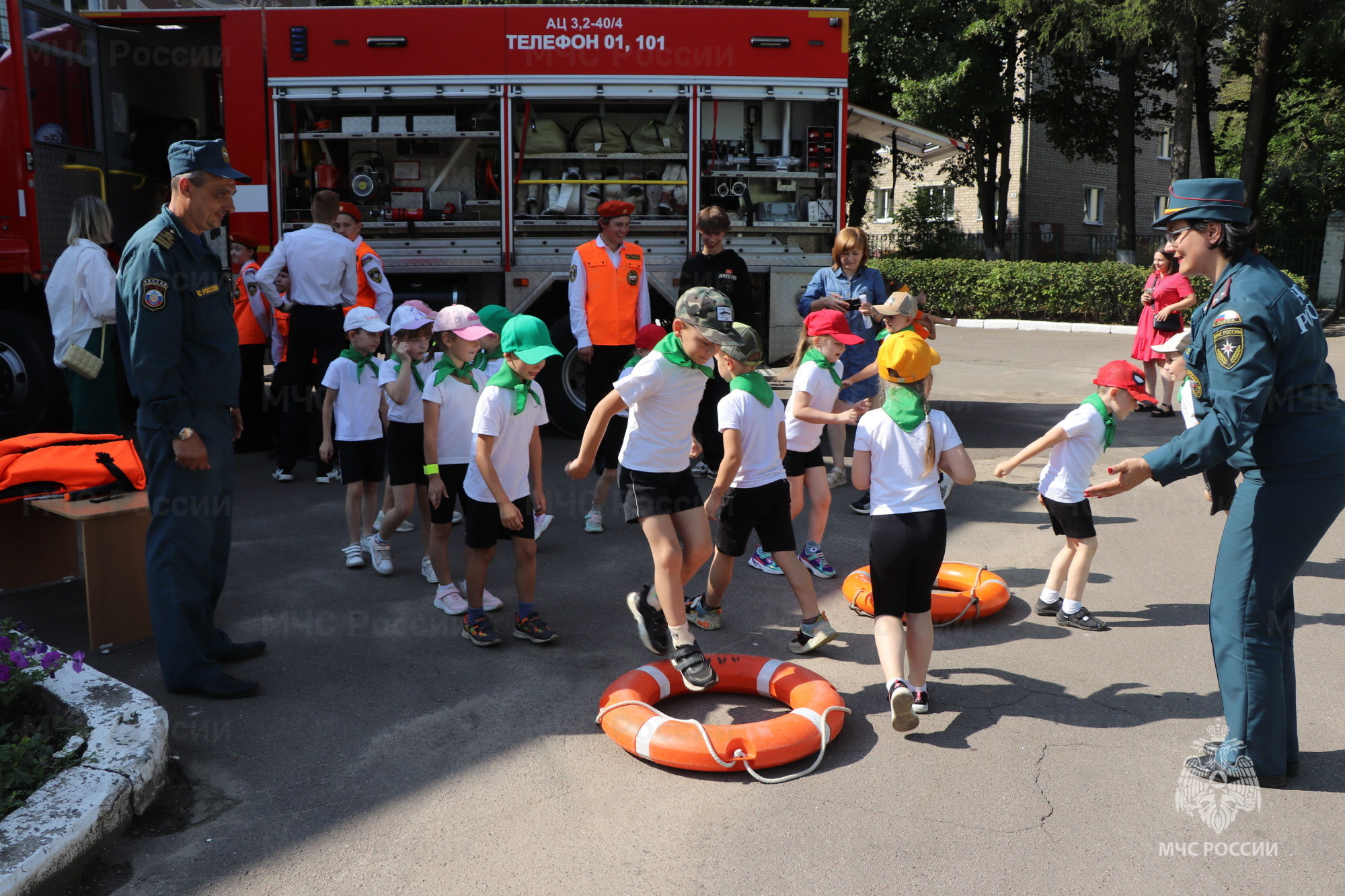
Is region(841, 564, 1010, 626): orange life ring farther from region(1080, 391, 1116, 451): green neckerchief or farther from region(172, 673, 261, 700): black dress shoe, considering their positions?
region(172, 673, 261, 700): black dress shoe

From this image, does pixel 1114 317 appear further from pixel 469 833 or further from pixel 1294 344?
pixel 469 833

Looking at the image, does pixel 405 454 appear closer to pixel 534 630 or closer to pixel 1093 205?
pixel 534 630

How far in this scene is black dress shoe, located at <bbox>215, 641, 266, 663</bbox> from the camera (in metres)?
4.72

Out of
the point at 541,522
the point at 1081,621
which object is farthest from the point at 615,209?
the point at 1081,621

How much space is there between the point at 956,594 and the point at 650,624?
1.61 meters

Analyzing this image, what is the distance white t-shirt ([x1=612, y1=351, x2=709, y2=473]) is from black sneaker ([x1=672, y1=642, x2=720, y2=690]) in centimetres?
79

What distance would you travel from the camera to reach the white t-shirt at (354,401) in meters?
6.04

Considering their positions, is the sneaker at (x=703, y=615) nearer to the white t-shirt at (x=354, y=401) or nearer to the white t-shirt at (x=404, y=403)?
the white t-shirt at (x=404, y=403)

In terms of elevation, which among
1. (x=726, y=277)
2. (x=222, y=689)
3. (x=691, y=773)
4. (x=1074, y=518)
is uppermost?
(x=726, y=277)

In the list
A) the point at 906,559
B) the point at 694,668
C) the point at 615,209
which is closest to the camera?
the point at 906,559

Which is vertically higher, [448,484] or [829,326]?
[829,326]

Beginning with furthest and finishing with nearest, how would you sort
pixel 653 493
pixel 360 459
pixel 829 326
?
pixel 360 459 → pixel 829 326 → pixel 653 493

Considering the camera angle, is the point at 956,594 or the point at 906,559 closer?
the point at 906,559

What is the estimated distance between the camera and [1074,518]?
201 inches
